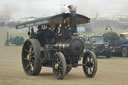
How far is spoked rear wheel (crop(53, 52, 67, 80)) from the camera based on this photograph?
11.2 meters

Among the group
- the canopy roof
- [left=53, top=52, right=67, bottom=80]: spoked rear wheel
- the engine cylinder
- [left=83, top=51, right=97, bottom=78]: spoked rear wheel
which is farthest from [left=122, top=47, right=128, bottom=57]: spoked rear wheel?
[left=53, top=52, right=67, bottom=80]: spoked rear wheel

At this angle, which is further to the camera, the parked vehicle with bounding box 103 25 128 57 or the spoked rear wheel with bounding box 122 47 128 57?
the parked vehicle with bounding box 103 25 128 57

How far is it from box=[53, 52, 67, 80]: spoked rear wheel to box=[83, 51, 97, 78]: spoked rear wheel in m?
1.23

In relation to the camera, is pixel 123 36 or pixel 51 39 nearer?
pixel 51 39

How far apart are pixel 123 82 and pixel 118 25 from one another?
104 m

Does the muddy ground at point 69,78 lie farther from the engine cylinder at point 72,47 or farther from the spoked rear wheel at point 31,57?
the engine cylinder at point 72,47

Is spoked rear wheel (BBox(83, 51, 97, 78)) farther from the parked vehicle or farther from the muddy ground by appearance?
the parked vehicle

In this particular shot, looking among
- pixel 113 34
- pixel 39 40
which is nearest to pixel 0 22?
pixel 113 34

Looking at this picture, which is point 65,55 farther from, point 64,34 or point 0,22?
point 0,22

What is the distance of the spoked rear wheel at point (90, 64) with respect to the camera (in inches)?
470

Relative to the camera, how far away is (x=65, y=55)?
12031mm

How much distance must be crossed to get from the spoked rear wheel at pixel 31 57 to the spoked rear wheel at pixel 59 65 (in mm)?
994

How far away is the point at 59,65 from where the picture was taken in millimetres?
11555

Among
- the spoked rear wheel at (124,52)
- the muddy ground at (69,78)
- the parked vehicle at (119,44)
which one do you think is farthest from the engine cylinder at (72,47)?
the parked vehicle at (119,44)
